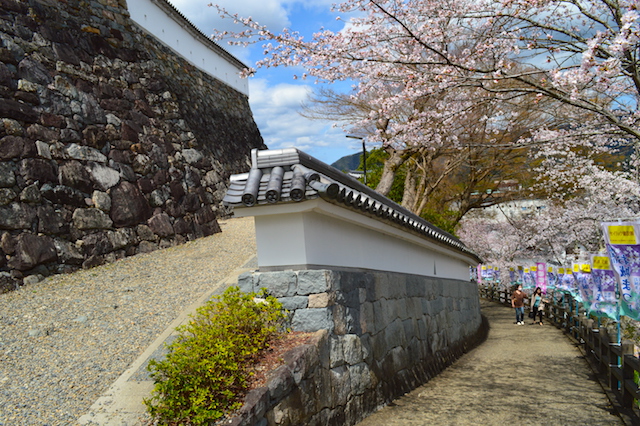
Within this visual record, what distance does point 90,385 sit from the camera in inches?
191

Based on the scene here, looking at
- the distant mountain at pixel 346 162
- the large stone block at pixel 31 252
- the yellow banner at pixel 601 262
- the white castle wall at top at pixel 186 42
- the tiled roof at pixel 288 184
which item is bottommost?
the yellow banner at pixel 601 262

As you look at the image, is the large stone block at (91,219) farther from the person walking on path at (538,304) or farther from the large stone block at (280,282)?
the person walking on path at (538,304)

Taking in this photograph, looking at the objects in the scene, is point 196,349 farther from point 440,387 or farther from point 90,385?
point 440,387

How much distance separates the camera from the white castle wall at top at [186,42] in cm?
1456

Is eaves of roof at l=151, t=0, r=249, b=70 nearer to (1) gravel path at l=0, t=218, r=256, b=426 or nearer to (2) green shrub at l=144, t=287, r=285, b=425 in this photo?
(1) gravel path at l=0, t=218, r=256, b=426

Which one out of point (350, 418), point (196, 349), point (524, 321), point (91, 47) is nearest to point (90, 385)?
point (196, 349)

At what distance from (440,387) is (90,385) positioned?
16.3 ft

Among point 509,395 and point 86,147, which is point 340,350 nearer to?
point 509,395

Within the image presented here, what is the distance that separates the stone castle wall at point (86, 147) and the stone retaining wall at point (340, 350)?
5070 mm

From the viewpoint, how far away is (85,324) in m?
6.37

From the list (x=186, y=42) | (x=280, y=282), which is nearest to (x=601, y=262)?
(x=280, y=282)

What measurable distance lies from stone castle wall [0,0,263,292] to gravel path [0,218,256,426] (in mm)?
617

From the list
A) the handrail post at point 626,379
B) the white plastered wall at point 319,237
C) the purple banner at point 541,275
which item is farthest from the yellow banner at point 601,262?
the purple banner at point 541,275

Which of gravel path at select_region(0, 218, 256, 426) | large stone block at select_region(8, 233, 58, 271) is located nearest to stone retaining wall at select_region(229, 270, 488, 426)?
Answer: gravel path at select_region(0, 218, 256, 426)
